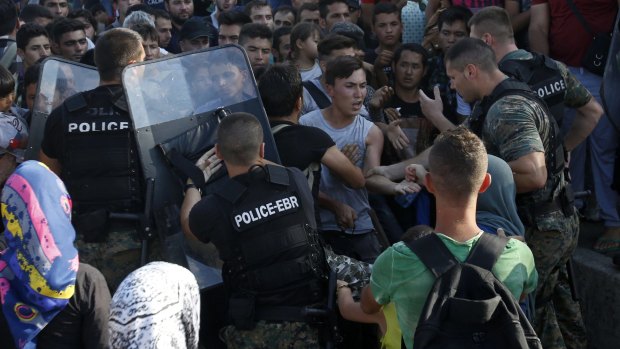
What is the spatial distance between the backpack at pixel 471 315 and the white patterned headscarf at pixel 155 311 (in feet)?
2.58

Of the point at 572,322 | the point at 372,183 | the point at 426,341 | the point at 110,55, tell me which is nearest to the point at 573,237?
the point at 572,322

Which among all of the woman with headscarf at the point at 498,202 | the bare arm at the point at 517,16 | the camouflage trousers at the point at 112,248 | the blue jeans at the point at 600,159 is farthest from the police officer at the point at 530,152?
the bare arm at the point at 517,16

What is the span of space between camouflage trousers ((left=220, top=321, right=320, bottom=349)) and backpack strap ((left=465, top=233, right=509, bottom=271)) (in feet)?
4.39

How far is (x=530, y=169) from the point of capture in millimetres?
→ 4578

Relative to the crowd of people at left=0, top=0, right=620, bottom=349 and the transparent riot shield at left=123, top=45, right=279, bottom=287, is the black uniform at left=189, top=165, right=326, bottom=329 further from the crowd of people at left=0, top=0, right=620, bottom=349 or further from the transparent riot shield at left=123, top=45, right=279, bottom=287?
the transparent riot shield at left=123, top=45, right=279, bottom=287

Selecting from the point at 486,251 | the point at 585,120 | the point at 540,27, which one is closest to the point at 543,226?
the point at 585,120

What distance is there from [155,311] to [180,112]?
84.1 inches

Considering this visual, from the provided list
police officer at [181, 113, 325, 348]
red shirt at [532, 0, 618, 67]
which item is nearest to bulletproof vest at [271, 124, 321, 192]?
police officer at [181, 113, 325, 348]

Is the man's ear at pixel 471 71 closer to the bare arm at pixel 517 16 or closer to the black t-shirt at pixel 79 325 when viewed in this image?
the black t-shirt at pixel 79 325

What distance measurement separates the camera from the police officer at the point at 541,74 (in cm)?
538

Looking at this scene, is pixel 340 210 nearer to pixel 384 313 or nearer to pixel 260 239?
pixel 260 239

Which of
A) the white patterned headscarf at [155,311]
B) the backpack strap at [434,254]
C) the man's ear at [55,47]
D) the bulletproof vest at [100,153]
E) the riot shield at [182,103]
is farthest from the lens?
the man's ear at [55,47]

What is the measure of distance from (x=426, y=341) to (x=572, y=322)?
2.78 meters

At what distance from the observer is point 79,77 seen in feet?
17.6
